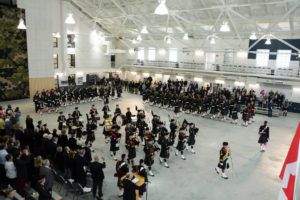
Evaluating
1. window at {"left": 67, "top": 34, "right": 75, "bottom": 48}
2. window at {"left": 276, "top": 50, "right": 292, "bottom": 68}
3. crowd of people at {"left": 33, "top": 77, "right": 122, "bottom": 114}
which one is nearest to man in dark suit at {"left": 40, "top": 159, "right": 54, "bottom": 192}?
crowd of people at {"left": 33, "top": 77, "right": 122, "bottom": 114}

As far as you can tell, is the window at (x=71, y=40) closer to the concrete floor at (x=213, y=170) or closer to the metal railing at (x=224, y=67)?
the metal railing at (x=224, y=67)

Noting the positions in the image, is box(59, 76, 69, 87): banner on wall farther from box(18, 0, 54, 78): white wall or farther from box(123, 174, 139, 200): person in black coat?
box(123, 174, 139, 200): person in black coat

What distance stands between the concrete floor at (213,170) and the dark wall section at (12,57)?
6642 mm

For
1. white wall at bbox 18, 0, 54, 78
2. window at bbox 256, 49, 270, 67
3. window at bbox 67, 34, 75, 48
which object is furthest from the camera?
window at bbox 67, 34, 75, 48

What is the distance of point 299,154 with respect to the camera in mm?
3955

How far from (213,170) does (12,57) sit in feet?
64.0

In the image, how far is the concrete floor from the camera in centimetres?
782

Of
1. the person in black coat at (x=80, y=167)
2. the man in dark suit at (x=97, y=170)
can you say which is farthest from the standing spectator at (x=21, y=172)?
the man in dark suit at (x=97, y=170)

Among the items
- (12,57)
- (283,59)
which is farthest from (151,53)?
(12,57)

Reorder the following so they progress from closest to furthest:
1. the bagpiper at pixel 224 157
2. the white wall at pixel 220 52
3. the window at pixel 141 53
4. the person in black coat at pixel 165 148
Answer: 1. the bagpiper at pixel 224 157
2. the person in black coat at pixel 165 148
3. the white wall at pixel 220 52
4. the window at pixel 141 53

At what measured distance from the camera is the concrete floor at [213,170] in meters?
7.82

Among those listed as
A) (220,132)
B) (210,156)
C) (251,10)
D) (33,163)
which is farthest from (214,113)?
(33,163)

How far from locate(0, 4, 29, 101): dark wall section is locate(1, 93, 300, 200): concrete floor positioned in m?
6.64

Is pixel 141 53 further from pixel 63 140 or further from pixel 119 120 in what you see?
pixel 63 140
